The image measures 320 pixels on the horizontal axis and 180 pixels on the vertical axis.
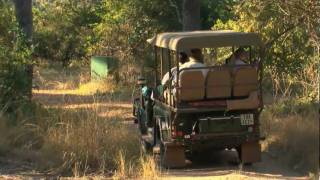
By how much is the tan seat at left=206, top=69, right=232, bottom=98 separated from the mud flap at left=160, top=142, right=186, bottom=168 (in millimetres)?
948

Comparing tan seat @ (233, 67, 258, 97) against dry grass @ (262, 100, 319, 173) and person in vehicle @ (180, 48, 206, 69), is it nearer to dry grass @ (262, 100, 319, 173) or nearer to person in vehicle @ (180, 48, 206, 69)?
person in vehicle @ (180, 48, 206, 69)

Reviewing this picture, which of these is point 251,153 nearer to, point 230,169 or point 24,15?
point 230,169

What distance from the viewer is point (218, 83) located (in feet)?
34.1

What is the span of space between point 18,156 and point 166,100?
8.06ft

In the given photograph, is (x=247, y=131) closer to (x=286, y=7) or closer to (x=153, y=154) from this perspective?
(x=153, y=154)

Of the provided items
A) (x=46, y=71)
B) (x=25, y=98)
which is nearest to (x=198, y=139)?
(x=25, y=98)

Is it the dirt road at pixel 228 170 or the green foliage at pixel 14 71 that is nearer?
the dirt road at pixel 228 170

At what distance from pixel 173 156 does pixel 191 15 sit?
8.70 metres

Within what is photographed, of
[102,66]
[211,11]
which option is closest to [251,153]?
[102,66]

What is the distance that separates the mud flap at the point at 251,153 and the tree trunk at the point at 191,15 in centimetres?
828

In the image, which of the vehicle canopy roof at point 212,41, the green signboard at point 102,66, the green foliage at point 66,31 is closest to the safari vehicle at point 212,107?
the vehicle canopy roof at point 212,41

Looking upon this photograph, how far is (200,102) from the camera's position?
1034 centimetres

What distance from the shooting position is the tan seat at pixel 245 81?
1046 centimetres

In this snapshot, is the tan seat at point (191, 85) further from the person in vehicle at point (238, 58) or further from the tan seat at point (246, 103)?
the person in vehicle at point (238, 58)
